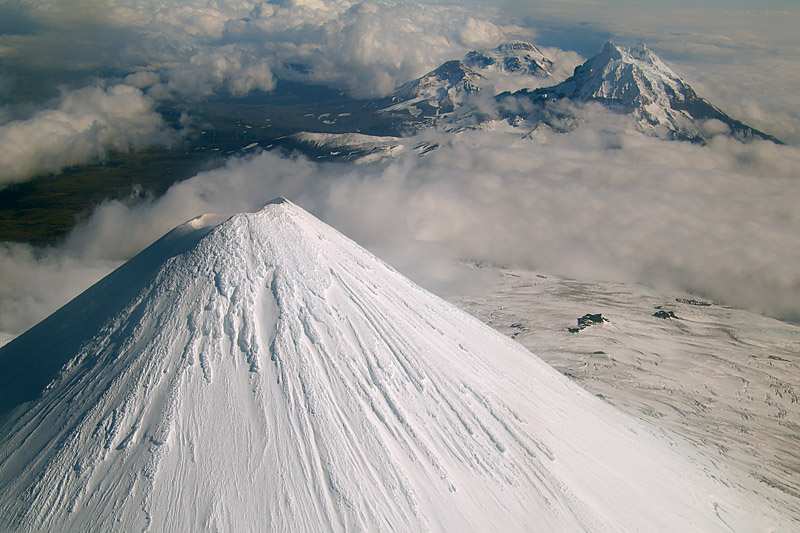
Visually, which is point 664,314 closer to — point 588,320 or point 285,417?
point 588,320

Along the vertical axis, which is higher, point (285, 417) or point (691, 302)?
point (285, 417)

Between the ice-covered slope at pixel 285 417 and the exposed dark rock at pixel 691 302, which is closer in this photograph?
the ice-covered slope at pixel 285 417

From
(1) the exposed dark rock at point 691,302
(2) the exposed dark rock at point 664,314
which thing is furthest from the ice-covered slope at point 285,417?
(1) the exposed dark rock at point 691,302

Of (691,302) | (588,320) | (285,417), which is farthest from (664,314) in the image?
(285,417)

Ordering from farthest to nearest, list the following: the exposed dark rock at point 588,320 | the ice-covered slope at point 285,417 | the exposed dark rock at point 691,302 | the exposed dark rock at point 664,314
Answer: the exposed dark rock at point 691,302 → the exposed dark rock at point 664,314 → the exposed dark rock at point 588,320 → the ice-covered slope at point 285,417

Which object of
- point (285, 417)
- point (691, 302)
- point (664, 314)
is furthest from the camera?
point (691, 302)

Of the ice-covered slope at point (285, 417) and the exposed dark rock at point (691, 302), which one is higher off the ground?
the ice-covered slope at point (285, 417)

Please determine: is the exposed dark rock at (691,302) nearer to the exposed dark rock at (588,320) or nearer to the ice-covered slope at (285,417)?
the exposed dark rock at (588,320)

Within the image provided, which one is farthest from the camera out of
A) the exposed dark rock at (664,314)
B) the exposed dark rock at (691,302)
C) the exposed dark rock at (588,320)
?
the exposed dark rock at (691,302)

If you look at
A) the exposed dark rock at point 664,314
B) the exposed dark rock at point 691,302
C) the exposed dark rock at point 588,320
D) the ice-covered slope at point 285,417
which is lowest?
the exposed dark rock at point 691,302
